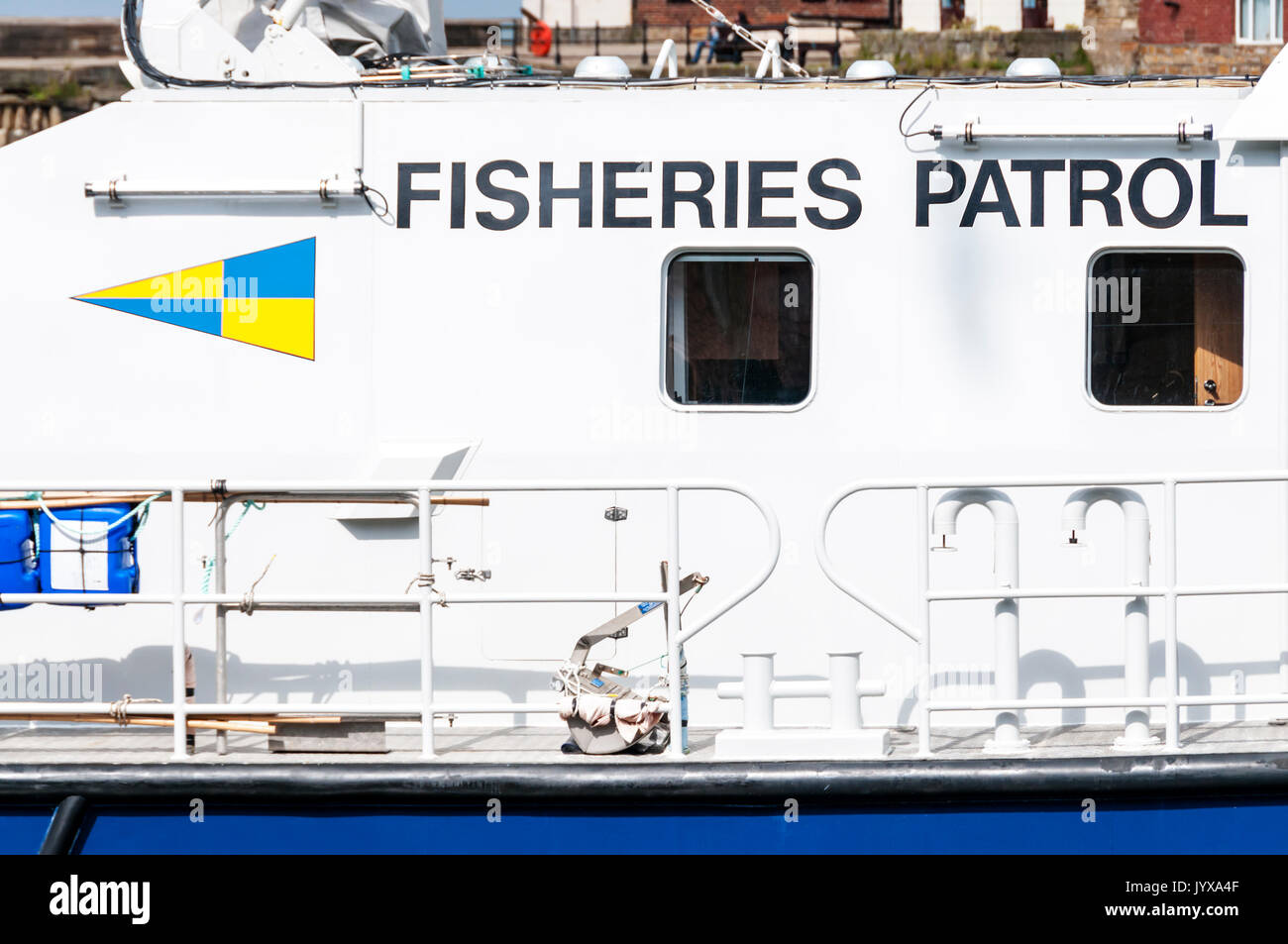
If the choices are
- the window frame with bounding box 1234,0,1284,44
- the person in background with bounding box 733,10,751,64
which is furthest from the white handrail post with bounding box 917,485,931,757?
the window frame with bounding box 1234,0,1284,44

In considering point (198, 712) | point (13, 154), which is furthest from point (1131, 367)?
point (13, 154)

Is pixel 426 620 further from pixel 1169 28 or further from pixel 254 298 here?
pixel 1169 28

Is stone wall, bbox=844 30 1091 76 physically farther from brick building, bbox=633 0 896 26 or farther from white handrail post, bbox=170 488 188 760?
white handrail post, bbox=170 488 188 760

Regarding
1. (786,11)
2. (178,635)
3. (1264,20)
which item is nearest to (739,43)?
(786,11)

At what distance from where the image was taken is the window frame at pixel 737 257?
4.40 meters

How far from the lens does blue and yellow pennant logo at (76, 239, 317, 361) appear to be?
176 inches

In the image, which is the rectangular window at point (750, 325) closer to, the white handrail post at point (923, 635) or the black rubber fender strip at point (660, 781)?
the white handrail post at point (923, 635)

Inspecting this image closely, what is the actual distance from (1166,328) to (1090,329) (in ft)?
0.81

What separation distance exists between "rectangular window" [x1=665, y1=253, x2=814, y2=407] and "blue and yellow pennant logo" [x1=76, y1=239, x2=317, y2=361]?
1.20 meters

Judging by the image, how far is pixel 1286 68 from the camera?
421cm

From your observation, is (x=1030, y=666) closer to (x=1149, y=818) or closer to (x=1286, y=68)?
(x=1149, y=818)

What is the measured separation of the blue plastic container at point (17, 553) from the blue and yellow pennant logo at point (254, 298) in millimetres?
842

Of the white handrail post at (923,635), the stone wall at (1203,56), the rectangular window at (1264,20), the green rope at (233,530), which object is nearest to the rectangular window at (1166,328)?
the white handrail post at (923,635)
